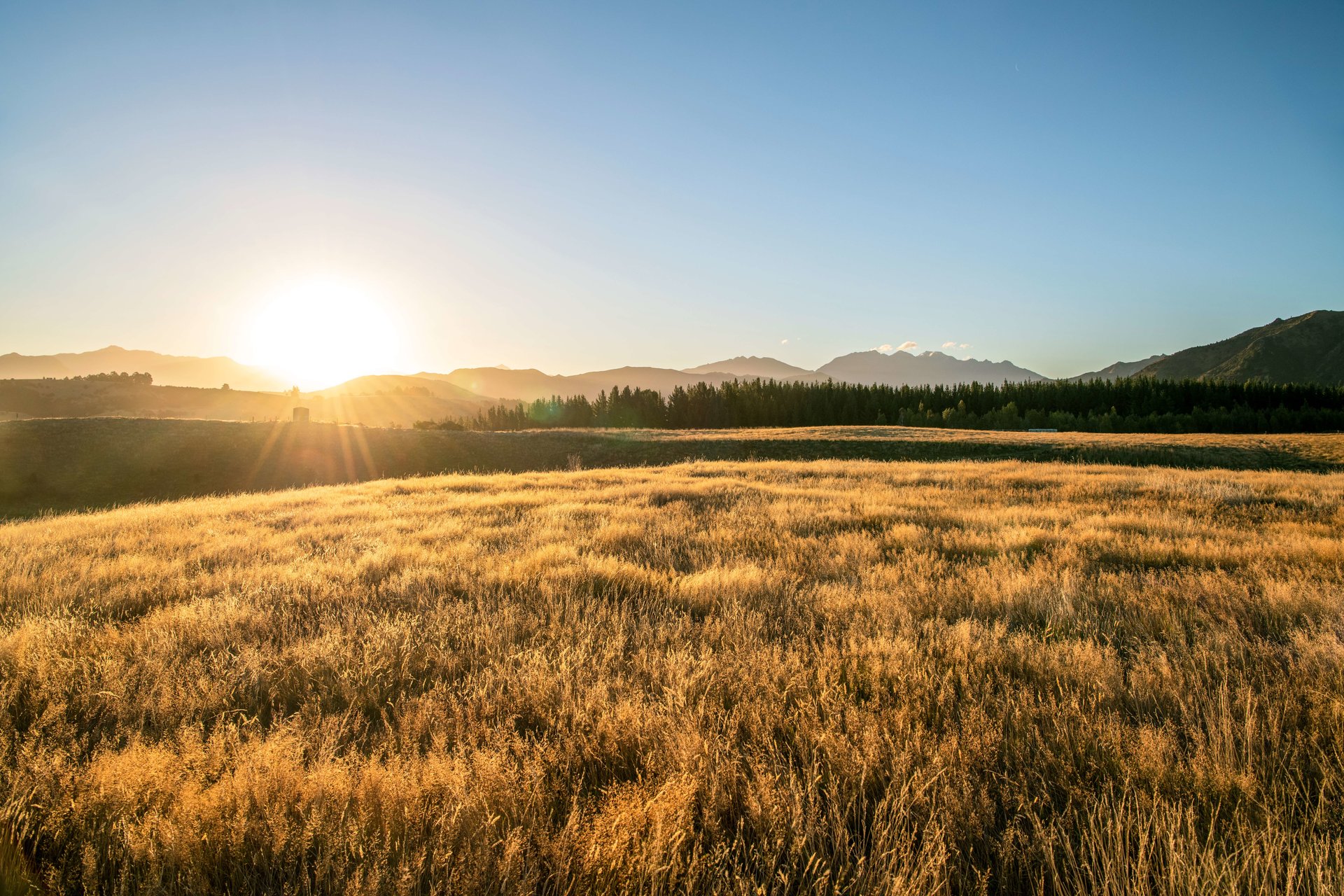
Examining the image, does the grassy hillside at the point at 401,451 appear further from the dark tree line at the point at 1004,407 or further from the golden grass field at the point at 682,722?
the dark tree line at the point at 1004,407

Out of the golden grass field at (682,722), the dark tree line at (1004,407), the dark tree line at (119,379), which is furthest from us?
the dark tree line at (119,379)

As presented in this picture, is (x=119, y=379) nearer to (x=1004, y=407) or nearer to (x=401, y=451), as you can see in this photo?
(x=401, y=451)

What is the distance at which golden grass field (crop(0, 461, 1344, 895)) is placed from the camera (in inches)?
83.4

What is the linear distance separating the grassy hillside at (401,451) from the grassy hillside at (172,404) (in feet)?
49.2

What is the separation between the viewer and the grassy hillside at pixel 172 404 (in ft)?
278

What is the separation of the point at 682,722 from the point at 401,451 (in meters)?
48.1

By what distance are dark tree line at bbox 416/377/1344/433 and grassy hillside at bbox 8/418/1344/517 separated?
3201 cm

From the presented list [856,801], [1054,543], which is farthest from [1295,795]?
[1054,543]

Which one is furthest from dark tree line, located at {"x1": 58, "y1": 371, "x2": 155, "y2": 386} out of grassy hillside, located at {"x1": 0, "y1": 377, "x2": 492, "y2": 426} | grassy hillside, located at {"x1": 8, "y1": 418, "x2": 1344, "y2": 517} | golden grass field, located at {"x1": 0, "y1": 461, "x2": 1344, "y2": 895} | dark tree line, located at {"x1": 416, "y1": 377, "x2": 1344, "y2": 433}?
golden grass field, located at {"x1": 0, "y1": 461, "x2": 1344, "y2": 895}

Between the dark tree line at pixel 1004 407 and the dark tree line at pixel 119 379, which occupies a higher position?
the dark tree line at pixel 119 379

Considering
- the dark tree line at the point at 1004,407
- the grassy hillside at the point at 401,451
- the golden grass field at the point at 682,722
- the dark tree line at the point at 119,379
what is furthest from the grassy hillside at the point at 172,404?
the golden grass field at the point at 682,722

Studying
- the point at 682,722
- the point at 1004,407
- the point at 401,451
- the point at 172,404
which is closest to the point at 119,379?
the point at 172,404

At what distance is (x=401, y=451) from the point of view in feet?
149

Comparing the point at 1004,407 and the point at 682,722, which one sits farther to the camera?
the point at 1004,407
